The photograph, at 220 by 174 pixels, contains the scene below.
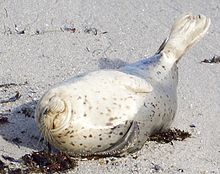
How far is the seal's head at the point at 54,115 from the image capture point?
393cm

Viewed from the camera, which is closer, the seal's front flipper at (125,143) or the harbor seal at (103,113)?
the harbor seal at (103,113)

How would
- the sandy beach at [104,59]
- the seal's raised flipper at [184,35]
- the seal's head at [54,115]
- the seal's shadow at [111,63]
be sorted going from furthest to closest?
the seal's shadow at [111,63]
the seal's raised flipper at [184,35]
the sandy beach at [104,59]
the seal's head at [54,115]

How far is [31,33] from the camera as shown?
21.5ft

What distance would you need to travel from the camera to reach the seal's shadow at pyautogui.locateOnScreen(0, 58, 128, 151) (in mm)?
4309

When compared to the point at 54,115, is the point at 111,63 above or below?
below

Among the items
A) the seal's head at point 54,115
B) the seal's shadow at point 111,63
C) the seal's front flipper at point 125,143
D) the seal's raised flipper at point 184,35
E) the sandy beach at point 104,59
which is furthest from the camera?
the seal's shadow at point 111,63

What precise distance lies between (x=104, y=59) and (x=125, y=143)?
2.12m

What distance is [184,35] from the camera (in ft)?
18.0

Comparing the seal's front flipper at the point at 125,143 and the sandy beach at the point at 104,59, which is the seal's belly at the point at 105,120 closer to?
the seal's front flipper at the point at 125,143

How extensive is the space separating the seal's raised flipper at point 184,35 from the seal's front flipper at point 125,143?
1.28 m

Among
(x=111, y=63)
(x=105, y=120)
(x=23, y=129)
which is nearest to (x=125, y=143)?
(x=105, y=120)

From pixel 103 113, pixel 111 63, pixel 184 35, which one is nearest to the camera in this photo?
pixel 103 113

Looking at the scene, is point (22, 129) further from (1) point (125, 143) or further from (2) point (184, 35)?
(2) point (184, 35)

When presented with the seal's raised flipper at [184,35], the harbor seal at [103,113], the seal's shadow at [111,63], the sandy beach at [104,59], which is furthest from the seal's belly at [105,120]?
the seal's shadow at [111,63]
